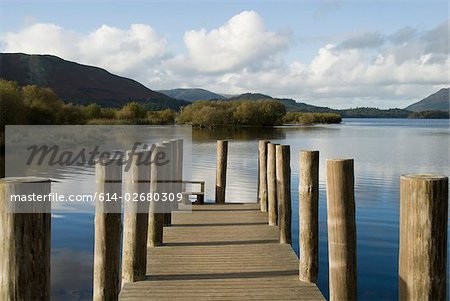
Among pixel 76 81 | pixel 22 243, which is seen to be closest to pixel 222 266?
pixel 22 243

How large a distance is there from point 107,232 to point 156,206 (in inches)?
110

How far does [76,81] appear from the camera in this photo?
518 ft

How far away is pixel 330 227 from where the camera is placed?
557 centimetres

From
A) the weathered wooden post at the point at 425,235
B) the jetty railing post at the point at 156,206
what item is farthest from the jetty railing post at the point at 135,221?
the weathered wooden post at the point at 425,235

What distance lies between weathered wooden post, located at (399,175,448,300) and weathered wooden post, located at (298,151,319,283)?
2.63m

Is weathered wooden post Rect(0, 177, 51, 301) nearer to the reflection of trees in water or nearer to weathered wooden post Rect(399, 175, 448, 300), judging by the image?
weathered wooden post Rect(399, 175, 448, 300)

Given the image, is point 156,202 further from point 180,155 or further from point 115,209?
point 180,155

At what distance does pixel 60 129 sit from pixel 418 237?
40782 millimetres

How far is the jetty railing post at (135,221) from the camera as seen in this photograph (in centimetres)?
662

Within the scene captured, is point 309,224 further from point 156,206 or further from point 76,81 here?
point 76,81

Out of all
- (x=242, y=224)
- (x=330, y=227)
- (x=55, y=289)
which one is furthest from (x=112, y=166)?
(x=242, y=224)

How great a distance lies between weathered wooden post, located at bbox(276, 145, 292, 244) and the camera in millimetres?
8727

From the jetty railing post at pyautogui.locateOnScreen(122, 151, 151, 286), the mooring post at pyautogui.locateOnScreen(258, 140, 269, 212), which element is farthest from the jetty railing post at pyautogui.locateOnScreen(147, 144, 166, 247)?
the mooring post at pyautogui.locateOnScreen(258, 140, 269, 212)

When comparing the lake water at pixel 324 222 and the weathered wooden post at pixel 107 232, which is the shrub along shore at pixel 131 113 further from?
the weathered wooden post at pixel 107 232
